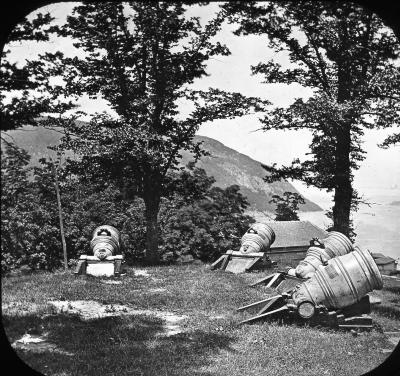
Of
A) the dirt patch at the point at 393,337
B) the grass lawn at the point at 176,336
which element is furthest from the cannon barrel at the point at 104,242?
the dirt patch at the point at 393,337

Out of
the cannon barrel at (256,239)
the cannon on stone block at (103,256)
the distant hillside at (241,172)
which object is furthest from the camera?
the cannon barrel at (256,239)

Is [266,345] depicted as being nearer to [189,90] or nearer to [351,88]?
[351,88]

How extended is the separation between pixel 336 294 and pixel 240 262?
797 centimetres

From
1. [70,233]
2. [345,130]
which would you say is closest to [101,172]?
[70,233]

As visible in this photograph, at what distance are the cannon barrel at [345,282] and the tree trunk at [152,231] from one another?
→ 7.72 metres

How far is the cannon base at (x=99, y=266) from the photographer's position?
540 inches

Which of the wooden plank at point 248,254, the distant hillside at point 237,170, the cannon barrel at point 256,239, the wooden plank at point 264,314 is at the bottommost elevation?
the wooden plank at point 264,314

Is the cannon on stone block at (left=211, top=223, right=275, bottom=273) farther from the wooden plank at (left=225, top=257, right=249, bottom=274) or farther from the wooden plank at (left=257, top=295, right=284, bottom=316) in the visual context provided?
the wooden plank at (left=257, top=295, right=284, bottom=316)

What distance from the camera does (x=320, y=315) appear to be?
27.2 ft

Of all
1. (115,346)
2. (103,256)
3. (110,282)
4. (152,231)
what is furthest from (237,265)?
(115,346)

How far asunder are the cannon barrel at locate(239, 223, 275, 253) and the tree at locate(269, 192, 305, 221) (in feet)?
4.53

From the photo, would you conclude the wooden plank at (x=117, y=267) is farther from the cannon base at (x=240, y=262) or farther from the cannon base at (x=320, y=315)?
the cannon base at (x=320, y=315)

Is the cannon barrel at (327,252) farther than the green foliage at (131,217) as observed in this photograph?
No

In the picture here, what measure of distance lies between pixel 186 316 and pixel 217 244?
9.03 m
